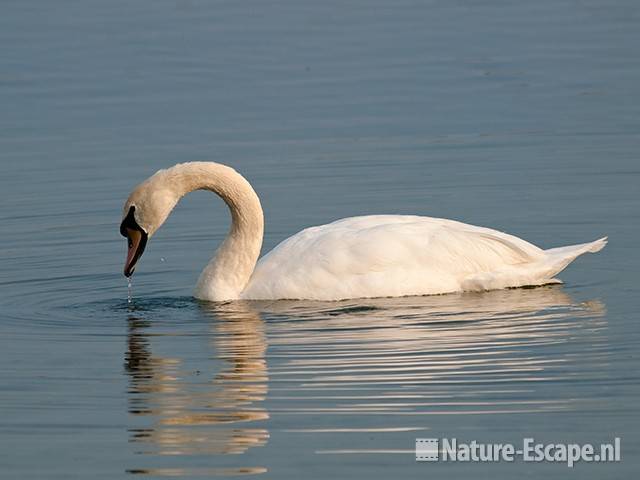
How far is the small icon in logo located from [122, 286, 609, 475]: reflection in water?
224 mm

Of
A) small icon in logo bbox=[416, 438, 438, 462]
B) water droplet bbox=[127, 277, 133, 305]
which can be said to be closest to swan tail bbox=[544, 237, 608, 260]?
water droplet bbox=[127, 277, 133, 305]

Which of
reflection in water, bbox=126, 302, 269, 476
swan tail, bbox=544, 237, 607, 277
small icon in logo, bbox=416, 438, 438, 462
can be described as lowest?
small icon in logo, bbox=416, 438, 438, 462

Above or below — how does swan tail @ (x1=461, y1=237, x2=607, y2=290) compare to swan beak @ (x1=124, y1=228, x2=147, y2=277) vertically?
below

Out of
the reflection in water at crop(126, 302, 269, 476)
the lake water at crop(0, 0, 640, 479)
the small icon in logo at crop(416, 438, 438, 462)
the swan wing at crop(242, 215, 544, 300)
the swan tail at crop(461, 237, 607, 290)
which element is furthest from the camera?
the swan tail at crop(461, 237, 607, 290)

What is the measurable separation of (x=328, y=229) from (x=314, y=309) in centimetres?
84

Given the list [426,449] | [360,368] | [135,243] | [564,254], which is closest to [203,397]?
[360,368]

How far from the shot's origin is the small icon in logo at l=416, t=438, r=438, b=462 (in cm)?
909

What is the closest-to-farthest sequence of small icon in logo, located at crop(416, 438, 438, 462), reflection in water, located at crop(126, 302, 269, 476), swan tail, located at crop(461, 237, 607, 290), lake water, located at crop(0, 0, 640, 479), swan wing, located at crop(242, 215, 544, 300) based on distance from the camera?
small icon in logo, located at crop(416, 438, 438, 462) → reflection in water, located at crop(126, 302, 269, 476) → lake water, located at crop(0, 0, 640, 479) → swan wing, located at crop(242, 215, 544, 300) → swan tail, located at crop(461, 237, 607, 290)

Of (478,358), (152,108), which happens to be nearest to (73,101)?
(152,108)

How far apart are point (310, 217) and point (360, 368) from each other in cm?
542

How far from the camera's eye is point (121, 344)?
1221 centimetres

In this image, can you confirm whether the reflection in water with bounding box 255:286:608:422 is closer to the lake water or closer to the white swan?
the lake water

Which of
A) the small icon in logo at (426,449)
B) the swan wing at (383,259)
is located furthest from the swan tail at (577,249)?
the small icon in logo at (426,449)

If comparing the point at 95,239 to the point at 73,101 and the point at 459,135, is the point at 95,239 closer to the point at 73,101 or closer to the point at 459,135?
the point at 459,135
